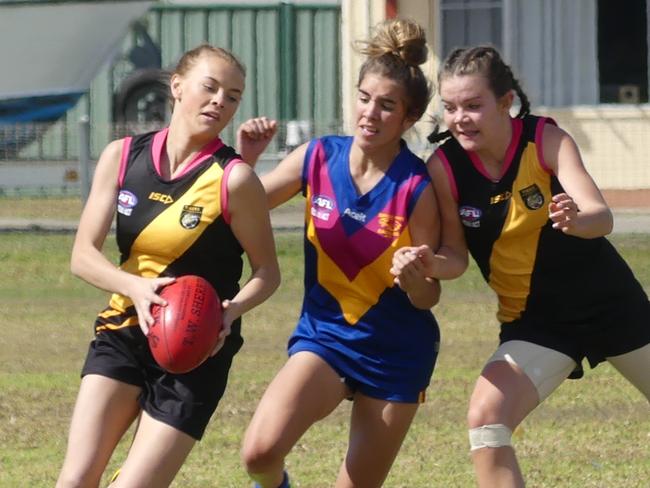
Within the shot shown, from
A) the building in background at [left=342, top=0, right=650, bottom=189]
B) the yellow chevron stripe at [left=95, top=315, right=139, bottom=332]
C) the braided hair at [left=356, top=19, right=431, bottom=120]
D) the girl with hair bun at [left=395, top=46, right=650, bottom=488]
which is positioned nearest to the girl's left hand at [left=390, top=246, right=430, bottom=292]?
the girl with hair bun at [left=395, top=46, right=650, bottom=488]

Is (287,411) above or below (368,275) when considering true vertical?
below

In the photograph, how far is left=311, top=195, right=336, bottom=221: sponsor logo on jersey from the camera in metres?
5.82

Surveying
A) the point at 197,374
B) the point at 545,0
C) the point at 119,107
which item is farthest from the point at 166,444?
the point at 119,107

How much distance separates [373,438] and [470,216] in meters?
0.87

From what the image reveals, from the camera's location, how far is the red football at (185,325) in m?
5.13

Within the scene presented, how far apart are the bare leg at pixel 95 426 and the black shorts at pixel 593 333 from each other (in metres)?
1.40

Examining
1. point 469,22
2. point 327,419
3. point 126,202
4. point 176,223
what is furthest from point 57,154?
point 176,223

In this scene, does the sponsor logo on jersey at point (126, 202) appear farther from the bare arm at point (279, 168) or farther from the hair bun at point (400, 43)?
the hair bun at point (400, 43)

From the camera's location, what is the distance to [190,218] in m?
5.38

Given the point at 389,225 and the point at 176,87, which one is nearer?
the point at 176,87

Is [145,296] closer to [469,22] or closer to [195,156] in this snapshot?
[195,156]

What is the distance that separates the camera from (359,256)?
19.0 ft

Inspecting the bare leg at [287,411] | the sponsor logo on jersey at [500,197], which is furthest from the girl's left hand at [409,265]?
the bare leg at [287,411]

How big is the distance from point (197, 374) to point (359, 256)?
2.53 feet
